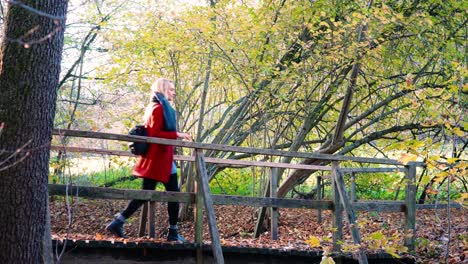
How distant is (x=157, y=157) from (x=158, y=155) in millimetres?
24

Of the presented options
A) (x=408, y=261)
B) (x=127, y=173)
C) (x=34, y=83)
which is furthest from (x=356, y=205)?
(x=127, y=173)

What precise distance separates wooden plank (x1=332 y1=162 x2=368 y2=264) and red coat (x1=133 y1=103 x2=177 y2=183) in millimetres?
2235

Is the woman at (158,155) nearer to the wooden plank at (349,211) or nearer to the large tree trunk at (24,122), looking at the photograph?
the large tree trunk at (24,122)

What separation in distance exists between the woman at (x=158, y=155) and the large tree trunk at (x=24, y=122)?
5.73ft

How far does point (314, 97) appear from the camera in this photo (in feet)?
35.7

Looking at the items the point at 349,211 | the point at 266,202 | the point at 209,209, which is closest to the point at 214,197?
the point at 209,209

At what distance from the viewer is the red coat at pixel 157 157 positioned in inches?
246

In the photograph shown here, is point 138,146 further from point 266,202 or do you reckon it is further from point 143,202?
point 266,202

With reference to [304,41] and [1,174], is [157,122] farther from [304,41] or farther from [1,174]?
[304,41]

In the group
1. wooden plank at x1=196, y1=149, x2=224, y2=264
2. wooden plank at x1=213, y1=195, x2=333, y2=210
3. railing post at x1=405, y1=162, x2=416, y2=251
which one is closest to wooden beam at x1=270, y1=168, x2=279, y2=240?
wooden plank at x1=213, y1=195, x2=333, y2=210

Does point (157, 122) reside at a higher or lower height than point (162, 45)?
lower

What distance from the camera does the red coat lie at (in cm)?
625

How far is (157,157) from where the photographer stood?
6.25m

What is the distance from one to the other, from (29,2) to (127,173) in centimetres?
998
